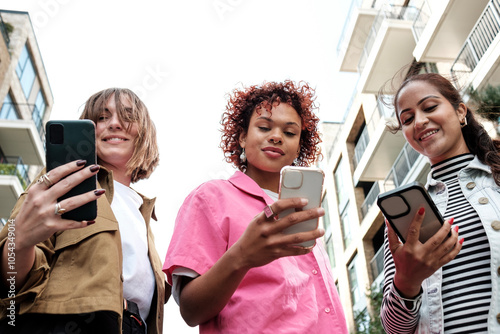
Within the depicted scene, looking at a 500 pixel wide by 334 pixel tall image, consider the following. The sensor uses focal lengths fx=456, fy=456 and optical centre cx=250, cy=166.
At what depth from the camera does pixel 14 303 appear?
1513 millimetres

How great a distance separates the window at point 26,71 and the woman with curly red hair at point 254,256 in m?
20.8

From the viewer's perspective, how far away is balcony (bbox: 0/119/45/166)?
18.0 meters

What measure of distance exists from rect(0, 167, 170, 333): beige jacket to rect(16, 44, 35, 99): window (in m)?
21.0

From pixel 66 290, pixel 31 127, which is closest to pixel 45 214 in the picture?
pixel 66 290

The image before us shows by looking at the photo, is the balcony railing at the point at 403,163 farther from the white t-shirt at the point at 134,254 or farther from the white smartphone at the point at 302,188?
the white smartphone at the point at 302,188

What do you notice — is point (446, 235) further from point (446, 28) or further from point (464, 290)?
point (446, 28)

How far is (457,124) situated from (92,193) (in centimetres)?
210

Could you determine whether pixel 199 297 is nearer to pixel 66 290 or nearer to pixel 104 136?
pixel 66 290

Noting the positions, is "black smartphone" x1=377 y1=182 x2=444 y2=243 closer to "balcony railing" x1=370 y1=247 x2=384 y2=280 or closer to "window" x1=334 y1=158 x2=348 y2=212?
"balcony railing" x1=370 y1=247 x2=384 y2=280

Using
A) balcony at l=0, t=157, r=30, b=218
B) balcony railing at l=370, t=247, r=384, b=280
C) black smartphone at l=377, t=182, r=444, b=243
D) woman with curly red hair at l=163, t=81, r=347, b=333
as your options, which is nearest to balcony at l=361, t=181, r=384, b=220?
balcony railing at l=370, t=247, r=384, b=280

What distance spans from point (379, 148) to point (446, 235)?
52.2ft

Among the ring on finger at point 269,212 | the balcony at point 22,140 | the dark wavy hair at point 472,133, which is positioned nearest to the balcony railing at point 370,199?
the balcony at point 22,140

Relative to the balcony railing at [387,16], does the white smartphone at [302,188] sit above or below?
above

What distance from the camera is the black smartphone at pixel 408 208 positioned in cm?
188
